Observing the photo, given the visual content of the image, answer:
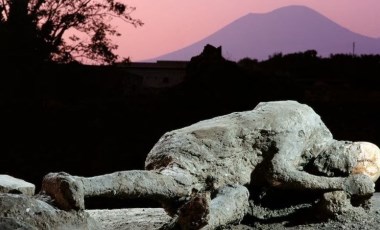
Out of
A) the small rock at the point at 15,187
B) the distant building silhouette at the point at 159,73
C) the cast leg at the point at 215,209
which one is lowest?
the cast leg at the point at 215,209

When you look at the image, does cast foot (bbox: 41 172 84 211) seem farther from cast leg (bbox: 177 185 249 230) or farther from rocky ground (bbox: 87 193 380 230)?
rocky ground (bbox: 87 193 380 230)

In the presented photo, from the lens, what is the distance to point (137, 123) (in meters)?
16.7

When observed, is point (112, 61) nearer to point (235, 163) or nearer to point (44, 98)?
point (44, 98)

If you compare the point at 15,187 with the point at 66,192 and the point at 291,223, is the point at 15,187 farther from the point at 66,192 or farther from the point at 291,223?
the point at 291,223

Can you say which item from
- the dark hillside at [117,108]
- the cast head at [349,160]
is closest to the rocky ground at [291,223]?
the cast head at [349,160]

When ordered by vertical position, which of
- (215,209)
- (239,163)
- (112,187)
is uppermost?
(112,187)

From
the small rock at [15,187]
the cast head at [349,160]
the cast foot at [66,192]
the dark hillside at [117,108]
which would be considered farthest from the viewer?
the dark hillside at [117,108]

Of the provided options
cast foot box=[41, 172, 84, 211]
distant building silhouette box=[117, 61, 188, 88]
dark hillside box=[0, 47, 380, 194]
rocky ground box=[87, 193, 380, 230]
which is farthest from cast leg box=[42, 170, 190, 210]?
distant building silhouette box=[117, 61, 188, 88]

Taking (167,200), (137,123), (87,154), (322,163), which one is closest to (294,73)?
(137,123)

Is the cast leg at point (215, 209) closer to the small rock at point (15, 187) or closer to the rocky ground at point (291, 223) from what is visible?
the rocky ground at point (291, 223)

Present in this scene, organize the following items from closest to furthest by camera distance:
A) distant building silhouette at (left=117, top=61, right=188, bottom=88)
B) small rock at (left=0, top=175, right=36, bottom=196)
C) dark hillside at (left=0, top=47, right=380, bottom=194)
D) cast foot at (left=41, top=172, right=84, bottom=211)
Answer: cast foot at (left=41, top=172, right=84, bottom=211)
small rock at (left=0, top=175, right=36, bottom=196)
dark hillside at (left=0, top=47, right=380, bottom=194)
distant building silhouette at (left=117, top=61, right=188, bottom=88)

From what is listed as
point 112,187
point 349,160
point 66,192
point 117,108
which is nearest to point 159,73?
point 117,108

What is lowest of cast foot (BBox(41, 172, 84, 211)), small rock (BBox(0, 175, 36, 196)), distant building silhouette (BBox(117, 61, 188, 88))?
small rock (BBox(0, 175, 36, 196))

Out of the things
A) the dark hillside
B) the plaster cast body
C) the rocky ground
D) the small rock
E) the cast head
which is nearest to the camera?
the plaster cast body
